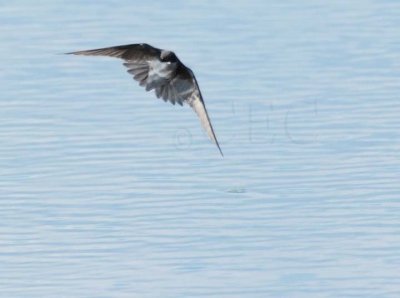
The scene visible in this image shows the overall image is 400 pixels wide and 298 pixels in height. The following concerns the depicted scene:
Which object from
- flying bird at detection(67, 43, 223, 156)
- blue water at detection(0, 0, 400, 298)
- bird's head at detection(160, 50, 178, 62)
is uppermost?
bird's head at detection(160, 50, 178, 62)

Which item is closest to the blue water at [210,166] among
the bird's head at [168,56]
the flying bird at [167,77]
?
the flying bird at [167,77]

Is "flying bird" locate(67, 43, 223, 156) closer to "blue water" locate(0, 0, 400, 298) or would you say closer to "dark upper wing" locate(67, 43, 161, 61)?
"dark upper wing" locate(67, 43, 161, 61)

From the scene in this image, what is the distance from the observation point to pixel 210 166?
35.9ft

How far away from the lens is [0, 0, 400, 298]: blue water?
28.7 feet

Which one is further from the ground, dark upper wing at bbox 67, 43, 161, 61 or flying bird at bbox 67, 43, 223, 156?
dark upper wing at bbox 67, 43, 161, 61

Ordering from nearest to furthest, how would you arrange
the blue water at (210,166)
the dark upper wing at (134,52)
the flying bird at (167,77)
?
1. the blue water at (210,166)
2. the dark upper wing at (134,52)
3. the flying bird at (167,77)

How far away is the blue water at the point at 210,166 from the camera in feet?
28.7

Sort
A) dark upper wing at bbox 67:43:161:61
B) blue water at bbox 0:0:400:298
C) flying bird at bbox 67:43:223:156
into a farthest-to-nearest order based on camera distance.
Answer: flying bird at bbox 67:43:223:156 < dark upper wing at bbox 67:43:161:61 < blue water at bbox 0:0:400:298

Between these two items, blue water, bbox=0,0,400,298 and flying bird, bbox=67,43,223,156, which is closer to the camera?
blue water, bbox=0,0,400,298

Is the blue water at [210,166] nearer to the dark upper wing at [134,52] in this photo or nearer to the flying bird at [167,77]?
the flying bird at [167,77]

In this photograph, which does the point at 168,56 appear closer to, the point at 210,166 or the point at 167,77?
the point at 167,77

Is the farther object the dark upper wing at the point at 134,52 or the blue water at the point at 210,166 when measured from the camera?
the dark upper wing at the point at 134,52

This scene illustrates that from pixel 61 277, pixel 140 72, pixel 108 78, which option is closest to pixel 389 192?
pixel 140 72

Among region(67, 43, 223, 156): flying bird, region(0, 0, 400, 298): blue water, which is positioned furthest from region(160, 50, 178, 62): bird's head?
region(0, 0, 400, 298): blue water
